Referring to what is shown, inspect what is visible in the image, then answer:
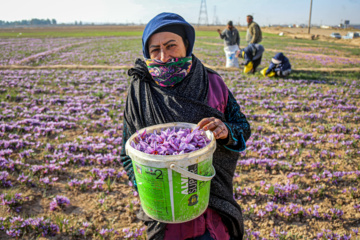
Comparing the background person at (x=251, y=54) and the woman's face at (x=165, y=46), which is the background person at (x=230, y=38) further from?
the woman's face at (x=165, y=46)

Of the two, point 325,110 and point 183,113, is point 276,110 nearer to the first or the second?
point 325,110

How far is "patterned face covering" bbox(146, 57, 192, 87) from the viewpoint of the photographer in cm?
195

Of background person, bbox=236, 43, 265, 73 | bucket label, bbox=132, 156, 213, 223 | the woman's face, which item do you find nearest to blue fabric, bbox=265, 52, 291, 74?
background person, bbox=236, 43, 265, 73

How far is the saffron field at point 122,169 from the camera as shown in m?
3.18

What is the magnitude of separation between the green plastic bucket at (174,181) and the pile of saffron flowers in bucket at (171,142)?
6 centimetres

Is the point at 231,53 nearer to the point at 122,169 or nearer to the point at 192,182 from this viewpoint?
the point at 122,169

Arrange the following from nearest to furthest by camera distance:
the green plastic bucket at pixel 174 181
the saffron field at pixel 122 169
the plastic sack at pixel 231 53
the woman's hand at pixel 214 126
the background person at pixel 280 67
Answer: the green plastic bucket at pixel 174 181 < the woman's hand at pixel 214 126 < the saffron field at pixel 122 169 < the background person at pixel 280 67 < the plastic sack at pixel 231 53

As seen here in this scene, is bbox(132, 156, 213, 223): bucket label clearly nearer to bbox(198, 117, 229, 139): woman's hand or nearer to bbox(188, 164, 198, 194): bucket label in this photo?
bbox(188, 164, 198, 194): bucket label

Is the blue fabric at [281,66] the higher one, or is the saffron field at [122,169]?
the blue fabric at [281,66]

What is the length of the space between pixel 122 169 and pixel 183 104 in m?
2.99

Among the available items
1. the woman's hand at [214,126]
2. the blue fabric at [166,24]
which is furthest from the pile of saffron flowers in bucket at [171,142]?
the blue fabric at [166,24]

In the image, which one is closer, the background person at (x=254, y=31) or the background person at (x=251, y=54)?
the background person at (x=251, y=54)

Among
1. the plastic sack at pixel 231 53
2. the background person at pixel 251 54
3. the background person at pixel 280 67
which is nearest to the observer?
the background person at pixel 280 67

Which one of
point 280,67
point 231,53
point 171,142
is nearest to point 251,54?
point 280,67
